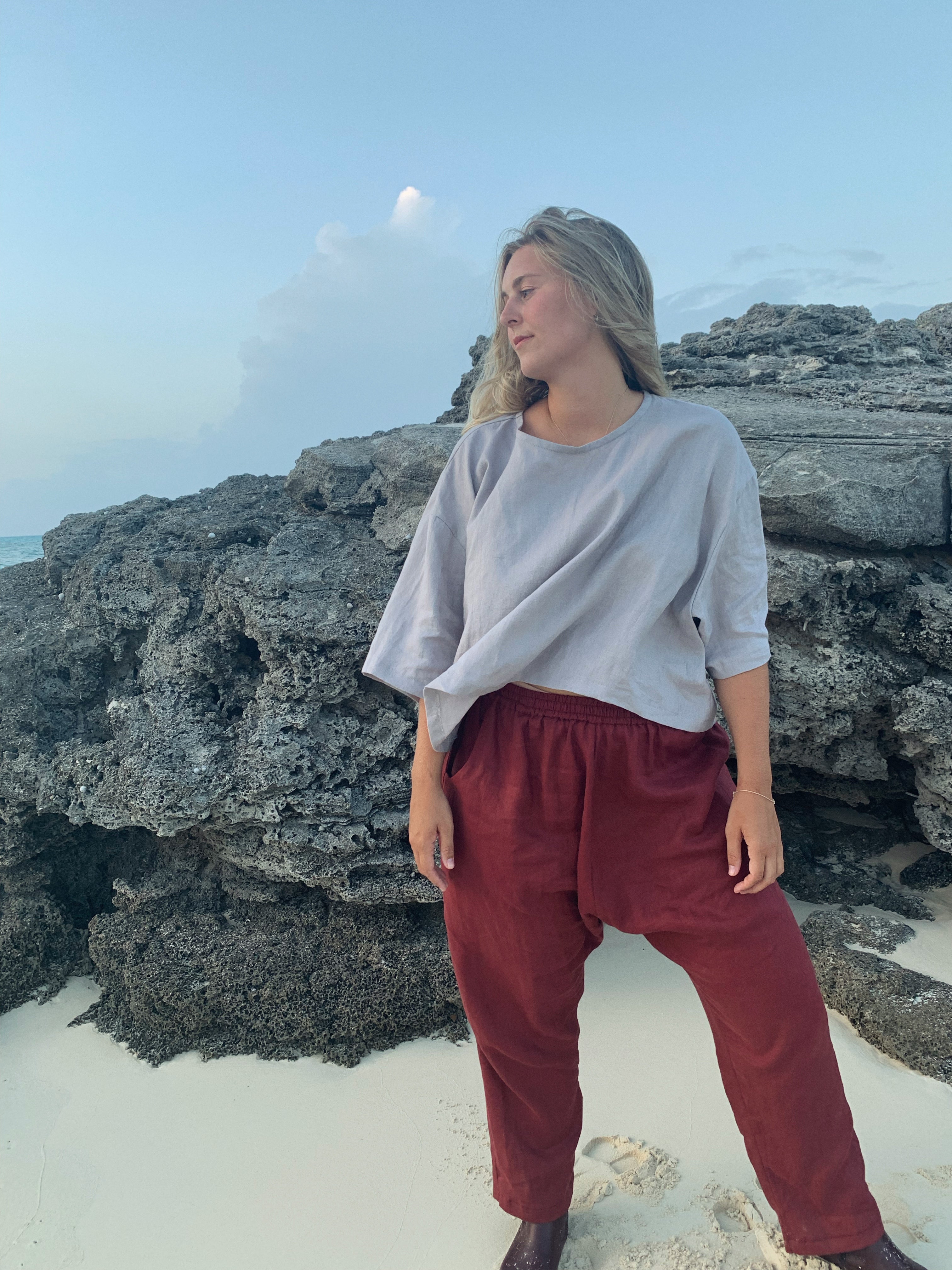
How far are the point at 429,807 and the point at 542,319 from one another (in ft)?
3.42

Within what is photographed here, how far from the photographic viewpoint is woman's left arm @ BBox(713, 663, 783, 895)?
62.1 inches

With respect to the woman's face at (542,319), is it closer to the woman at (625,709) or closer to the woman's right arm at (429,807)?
the woman at (625,709)

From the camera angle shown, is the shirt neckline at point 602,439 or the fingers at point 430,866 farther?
the fingers at point 430,866

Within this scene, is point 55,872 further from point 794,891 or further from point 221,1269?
point 794,891

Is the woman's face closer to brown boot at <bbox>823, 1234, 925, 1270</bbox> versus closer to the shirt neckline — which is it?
the shirt neckline

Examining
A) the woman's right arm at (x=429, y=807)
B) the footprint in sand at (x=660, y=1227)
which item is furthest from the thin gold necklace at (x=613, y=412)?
the footprint in sand at (x=660, y=1227)

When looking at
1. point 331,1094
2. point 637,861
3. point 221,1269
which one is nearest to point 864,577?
point 637,861

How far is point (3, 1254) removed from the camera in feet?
6.81

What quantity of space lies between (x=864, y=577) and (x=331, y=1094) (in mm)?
2342

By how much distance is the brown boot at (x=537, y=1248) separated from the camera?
6.00 feet

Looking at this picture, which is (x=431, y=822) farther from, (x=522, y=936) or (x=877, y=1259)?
(x=877, y=1259)

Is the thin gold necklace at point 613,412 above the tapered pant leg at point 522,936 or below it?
above

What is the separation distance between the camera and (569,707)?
5.38ft

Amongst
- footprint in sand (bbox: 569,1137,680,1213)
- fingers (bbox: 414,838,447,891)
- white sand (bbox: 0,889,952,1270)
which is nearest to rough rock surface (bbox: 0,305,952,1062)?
white sand (bbox: 0,889,952,1270)
